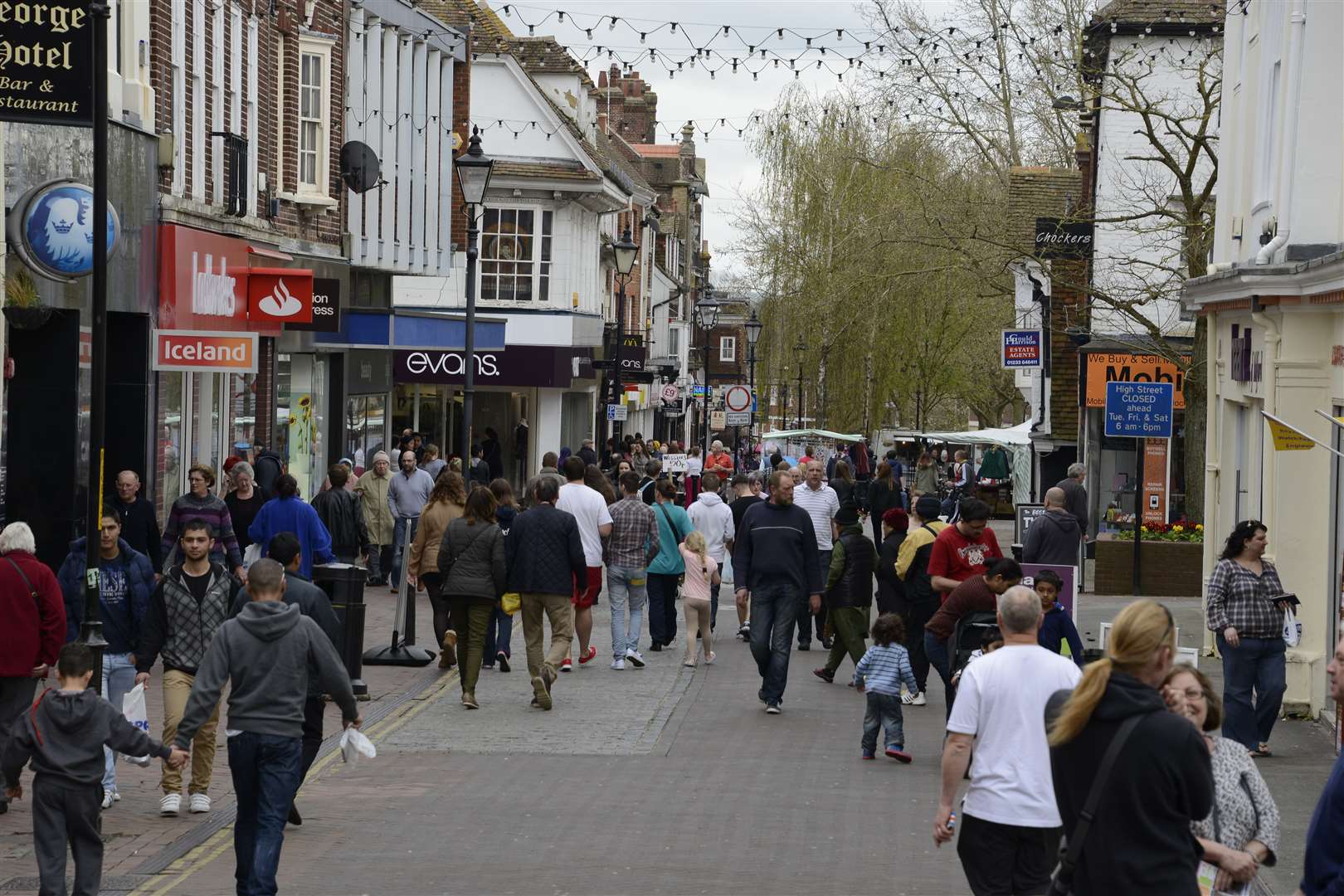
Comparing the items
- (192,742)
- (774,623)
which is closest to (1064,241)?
(774,623)

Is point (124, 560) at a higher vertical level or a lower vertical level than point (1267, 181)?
lower

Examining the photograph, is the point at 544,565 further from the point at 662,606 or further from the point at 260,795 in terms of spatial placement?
the point at 260,795

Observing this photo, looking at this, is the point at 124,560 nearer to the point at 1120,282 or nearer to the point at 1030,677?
the point at 1030,677

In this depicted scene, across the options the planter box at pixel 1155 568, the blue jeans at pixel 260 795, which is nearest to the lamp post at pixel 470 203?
the planter box at pixel 1155 568

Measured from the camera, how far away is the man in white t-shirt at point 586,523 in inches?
645

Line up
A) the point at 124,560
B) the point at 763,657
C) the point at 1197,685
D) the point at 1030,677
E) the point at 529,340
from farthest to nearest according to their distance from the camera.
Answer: the point at 529,340
the point at 763,657
the point at 124,560
the point at 1030,677
the point at 1197,685

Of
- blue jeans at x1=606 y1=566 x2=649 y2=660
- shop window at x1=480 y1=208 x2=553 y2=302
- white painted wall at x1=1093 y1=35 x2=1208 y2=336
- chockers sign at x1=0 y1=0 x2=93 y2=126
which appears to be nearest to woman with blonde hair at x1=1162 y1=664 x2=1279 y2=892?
chockers sign at x1=0 y1=0 x2=93 y2=126

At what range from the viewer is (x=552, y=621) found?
14.9 m

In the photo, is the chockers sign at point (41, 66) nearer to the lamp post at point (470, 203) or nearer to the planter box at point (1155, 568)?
the lamp post at point (470, 203)

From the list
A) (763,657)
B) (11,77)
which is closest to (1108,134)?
(763,657)

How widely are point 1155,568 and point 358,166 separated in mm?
13024

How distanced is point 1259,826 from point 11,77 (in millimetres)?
10771

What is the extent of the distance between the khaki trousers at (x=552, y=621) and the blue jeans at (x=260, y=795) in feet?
20.8

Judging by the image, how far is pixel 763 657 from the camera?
47.4 feet
